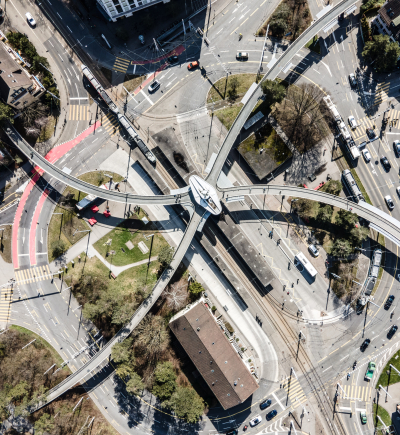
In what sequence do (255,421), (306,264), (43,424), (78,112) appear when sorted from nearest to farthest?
1. (43,424)
2. (255,421)
3. (306,264)
4. (78,112)

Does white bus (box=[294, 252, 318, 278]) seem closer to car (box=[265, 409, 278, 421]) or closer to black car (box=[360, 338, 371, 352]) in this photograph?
black car (box=[360, 338, 371, 352])

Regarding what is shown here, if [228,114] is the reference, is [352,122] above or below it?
below

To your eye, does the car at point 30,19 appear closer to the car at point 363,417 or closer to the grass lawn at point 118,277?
the grass lawn at point 118,277

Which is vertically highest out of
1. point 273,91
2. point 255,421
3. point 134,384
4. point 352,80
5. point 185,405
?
point 273,91

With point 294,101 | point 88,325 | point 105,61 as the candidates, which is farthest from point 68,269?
point 294,101

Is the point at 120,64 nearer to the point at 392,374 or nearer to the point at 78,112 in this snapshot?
the point at 78,112

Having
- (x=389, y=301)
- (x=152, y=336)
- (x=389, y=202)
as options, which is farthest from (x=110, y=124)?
(x=389, y=301)

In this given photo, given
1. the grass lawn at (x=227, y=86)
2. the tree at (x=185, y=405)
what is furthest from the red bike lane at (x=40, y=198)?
the tree at (x=185, y=405)
